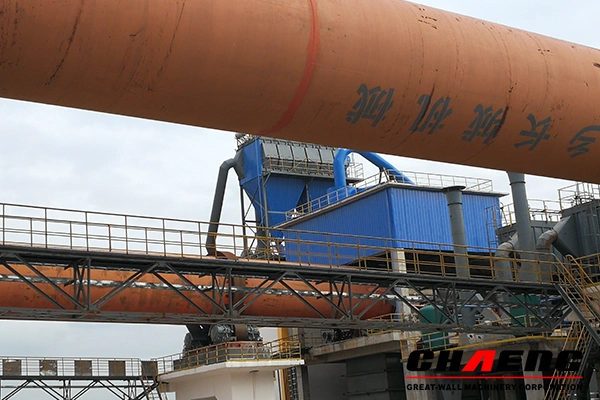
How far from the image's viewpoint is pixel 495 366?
29000 mm

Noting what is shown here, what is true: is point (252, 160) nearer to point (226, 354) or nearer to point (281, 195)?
point (281, 195)

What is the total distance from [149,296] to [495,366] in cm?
1365

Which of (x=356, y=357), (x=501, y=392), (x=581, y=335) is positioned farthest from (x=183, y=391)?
(x=581, y=335)

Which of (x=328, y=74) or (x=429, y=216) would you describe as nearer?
(x=328, y=74)

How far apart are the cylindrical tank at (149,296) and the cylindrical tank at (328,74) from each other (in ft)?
44.9

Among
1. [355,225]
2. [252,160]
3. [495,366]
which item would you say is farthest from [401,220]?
[252,160]

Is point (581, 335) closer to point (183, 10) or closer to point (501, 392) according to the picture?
point (501, 392)

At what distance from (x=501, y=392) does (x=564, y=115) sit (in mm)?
27729

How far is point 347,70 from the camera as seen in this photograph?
248 inches

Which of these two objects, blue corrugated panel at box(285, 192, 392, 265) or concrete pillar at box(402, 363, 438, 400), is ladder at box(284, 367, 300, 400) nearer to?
blue corrugated panel at box(285, 192, 392, 265)

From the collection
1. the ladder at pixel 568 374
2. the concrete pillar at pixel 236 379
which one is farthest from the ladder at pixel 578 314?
the concrete pillar at pixel 236 379

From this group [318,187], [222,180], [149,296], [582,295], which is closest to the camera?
[149,296]

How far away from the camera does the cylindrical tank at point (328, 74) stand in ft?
17.7

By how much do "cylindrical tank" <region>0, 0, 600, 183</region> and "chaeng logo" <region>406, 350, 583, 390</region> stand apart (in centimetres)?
1823
